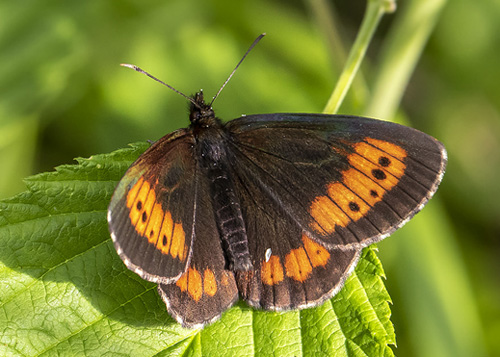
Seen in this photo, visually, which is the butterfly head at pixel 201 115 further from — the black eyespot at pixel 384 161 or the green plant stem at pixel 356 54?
the black eyespot at pixel 384 161

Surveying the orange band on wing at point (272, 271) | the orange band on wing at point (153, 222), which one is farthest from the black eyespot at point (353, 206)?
the orange band on wing at point (153, 222)

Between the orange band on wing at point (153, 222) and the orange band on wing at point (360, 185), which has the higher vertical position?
the orange band on wing at point (360, 185)

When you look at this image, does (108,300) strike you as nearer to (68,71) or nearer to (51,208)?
(51,208)

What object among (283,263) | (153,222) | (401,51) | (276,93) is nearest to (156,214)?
(153,222)

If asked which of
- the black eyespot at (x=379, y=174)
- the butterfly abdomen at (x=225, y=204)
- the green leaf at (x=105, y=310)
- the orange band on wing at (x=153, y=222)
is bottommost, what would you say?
the green leaf at (x=105, y=310)

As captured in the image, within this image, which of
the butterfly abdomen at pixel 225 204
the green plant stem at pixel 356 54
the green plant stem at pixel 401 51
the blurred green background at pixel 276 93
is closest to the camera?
the butterfly abdomen at pixel 225 204

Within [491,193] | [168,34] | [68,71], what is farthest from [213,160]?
[491,193]

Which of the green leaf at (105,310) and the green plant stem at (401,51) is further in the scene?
the green plant stem at (401,51)

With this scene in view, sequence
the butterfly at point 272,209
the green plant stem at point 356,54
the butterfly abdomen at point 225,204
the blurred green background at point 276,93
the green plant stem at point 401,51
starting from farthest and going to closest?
the blurred green background at point 276,93 → the green plant stem at point 401,51 → the green plant stem at point 356,54 → the butterfly abdomen at point 225,204 → the butterfly at point 272,209
